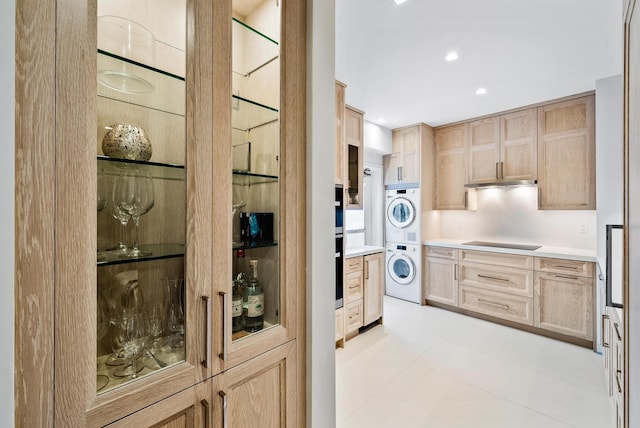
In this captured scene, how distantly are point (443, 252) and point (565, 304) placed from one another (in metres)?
1.37

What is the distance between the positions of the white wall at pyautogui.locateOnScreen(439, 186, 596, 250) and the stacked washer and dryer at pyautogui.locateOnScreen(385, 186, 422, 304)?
77 cm

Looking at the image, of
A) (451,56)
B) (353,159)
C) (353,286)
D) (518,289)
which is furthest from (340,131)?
(518,289)

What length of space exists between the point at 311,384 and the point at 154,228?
2.59 feet

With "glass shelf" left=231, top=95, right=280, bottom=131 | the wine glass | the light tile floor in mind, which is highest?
"glass shelf" left=231, top=95, right=280, bottom=131

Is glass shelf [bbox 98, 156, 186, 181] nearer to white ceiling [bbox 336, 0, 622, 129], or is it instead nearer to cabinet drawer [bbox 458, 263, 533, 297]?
white ceiling [bbox 336, 0, 622, 129]

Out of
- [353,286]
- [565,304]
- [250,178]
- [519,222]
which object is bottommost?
[565,304]

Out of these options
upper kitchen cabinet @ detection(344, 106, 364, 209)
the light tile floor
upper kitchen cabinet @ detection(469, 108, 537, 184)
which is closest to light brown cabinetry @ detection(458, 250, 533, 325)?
the light tile floor

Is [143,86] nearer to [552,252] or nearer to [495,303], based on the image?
[552,252]

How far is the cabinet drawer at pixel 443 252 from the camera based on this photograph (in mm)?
3891

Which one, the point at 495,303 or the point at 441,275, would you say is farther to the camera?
the point at 441,275

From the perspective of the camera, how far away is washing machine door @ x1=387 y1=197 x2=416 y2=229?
14.0ft

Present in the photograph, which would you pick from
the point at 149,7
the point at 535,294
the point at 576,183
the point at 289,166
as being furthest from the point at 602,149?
the point at 149,7

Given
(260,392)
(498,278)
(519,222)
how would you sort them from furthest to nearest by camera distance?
(519,222)
(498,278)
(260,392)

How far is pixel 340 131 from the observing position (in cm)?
287
